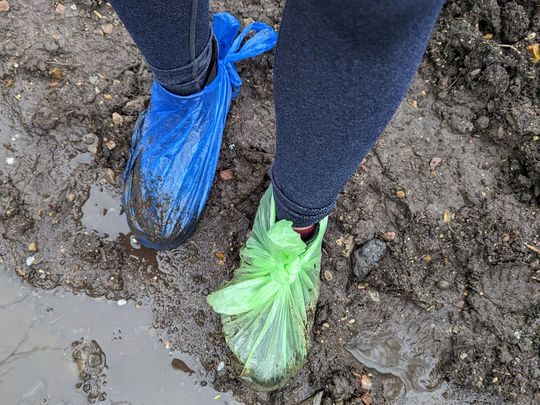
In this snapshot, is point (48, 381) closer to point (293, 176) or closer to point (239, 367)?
Answer: point (239, 367)

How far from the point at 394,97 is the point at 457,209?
0.93 m

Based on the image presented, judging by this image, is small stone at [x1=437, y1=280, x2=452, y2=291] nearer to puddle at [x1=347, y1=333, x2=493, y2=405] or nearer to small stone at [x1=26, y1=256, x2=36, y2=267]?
puddle at [x1=347, y1=333, x2=493, y2=405]

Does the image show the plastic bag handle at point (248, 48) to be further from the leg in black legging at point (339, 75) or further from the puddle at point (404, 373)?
the puddle at point (404, 373)

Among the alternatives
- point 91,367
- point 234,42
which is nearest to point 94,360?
point 91,367

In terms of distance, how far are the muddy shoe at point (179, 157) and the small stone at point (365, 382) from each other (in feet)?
2.29

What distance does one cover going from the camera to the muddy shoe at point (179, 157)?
141 centimetres

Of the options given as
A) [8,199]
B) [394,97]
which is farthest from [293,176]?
[8,199]

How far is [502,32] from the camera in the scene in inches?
62.8

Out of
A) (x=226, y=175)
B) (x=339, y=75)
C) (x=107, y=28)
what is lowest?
(x=226, y=175)

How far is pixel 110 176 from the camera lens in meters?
1.56

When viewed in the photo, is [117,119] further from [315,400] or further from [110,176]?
[315,400]

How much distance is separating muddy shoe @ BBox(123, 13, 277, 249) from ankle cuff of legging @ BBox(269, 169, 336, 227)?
452 mm

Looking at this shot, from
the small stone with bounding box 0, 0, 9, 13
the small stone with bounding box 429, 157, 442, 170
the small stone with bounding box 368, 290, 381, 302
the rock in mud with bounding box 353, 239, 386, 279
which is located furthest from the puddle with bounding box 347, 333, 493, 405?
the small stone with bounding box 0, 0, 9, 13

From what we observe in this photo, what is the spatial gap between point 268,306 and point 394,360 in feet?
1.48
